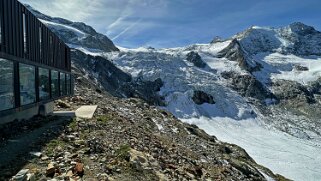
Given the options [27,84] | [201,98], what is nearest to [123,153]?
[27,84]

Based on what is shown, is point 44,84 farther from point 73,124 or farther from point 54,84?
point 73,124

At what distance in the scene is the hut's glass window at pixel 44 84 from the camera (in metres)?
31.0

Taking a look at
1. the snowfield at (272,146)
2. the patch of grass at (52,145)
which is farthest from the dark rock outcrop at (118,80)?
the patch of grass at (52,145)

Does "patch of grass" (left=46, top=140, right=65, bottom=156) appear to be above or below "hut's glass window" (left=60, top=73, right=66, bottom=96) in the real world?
below

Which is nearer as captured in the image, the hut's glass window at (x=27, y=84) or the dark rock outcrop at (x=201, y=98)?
the hut's glass window at (x=27, y=84)

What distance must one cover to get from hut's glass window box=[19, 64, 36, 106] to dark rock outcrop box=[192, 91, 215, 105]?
161 m

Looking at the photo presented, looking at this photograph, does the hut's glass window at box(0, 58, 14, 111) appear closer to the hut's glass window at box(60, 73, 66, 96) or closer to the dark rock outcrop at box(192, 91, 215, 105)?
the hut's glass window at box(60, 73, 66, 96)

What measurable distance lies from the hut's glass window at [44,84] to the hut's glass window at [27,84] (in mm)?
2131

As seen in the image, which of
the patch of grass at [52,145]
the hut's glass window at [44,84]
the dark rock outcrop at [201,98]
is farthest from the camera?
the dark rock outcrop at [201,98]

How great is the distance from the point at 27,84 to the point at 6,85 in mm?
4579

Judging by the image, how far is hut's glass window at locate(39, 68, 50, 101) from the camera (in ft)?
102

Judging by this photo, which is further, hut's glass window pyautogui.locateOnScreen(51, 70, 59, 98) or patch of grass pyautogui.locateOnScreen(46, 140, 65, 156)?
hut's glass window pyautogui.locateOnScreen(51, 70, 59, 98)

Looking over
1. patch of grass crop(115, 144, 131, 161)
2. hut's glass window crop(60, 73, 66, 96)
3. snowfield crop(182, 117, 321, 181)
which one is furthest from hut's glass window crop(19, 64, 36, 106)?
snowfield crop(182, 117, 321, 181)

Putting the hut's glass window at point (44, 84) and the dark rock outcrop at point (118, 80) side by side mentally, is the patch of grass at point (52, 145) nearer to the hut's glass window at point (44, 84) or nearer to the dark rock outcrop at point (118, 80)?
the hut's glass window at point (44, 84)
